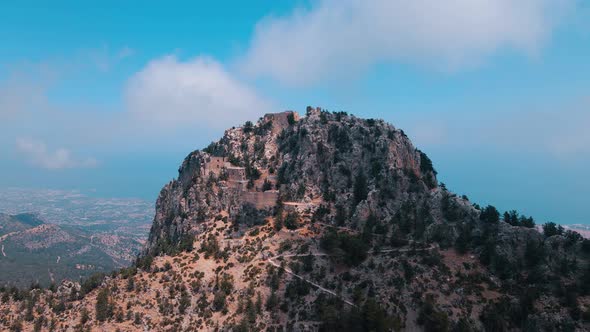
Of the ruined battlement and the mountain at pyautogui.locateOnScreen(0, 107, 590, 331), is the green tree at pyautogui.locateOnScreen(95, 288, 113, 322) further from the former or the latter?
the ruined battlement

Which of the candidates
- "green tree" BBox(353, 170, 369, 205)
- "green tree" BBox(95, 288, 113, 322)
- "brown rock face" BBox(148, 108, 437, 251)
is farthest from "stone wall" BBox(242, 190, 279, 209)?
"green tree" BBox(95, 288, 113, 322)

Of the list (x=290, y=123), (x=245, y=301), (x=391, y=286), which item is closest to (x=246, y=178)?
(x=290, y=123)

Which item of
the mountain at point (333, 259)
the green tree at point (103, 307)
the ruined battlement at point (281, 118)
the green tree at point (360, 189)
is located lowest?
the green tree at point (103, 307)

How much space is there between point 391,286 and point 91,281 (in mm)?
45728

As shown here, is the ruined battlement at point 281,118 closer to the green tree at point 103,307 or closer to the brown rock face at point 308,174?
the brown rock face at point 308,174

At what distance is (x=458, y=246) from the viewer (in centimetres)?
7394

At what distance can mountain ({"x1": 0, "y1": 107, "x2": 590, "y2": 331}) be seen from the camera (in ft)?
204

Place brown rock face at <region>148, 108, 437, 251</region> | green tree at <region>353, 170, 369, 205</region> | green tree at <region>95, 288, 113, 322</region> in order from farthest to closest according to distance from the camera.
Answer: brown rock face at <region>148, 108, 437, 251</region>
green tree at <region>353, 170, 369, 205</region>
green tree at <region>95, 288, 113, 322</region>

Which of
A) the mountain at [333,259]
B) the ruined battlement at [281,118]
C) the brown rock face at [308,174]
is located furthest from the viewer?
the ruined battlement at [281,118]

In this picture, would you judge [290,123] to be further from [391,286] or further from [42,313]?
[42,313]

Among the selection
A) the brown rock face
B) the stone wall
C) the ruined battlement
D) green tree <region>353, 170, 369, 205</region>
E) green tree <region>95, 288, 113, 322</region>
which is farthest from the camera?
the ruined battlement

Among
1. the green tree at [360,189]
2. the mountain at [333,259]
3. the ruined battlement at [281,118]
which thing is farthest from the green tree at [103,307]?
the ruined battlement at [281,118]

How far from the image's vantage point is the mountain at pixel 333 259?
62219mm

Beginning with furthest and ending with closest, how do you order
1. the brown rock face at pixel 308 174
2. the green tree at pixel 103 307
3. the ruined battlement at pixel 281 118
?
the ruined battlement at pixel 281 118, the brown rock face at pixel 308 174, the green tree at pixel 103 307
